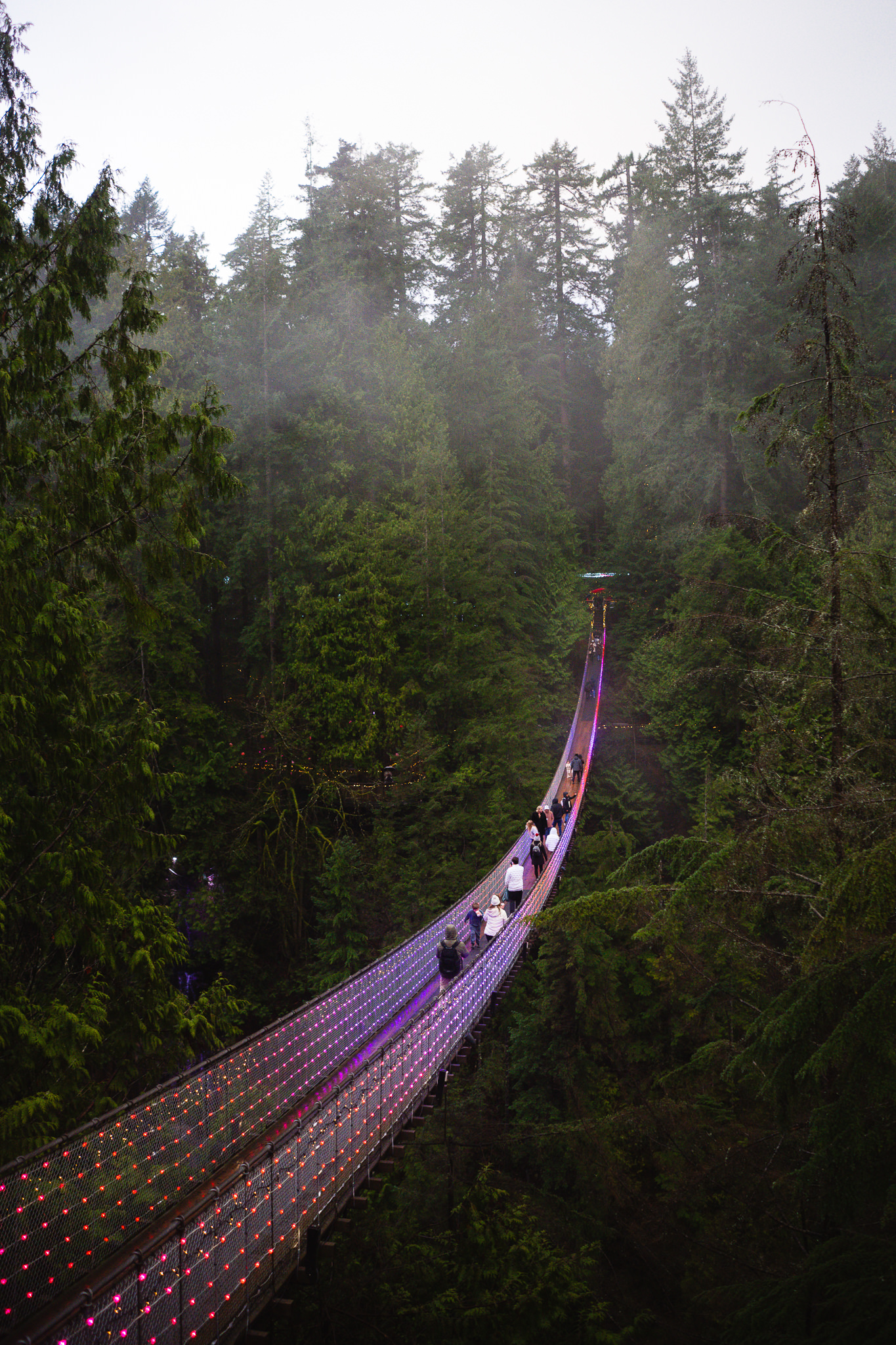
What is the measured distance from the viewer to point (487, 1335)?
27.4 ft

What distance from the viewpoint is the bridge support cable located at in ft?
14.0

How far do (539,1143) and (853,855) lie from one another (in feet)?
33.6

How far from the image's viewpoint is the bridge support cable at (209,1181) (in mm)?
4266

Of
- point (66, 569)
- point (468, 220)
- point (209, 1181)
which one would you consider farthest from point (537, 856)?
point (468, 220)

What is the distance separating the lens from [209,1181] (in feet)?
19.3

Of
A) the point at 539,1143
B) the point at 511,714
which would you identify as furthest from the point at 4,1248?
the point at 511,714

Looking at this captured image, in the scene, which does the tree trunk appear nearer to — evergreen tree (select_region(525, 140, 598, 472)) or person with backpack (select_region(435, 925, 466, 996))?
evergreen tree (select_region(525, 140, 598, 472))

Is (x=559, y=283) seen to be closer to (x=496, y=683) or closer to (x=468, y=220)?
(x=468, y=220)

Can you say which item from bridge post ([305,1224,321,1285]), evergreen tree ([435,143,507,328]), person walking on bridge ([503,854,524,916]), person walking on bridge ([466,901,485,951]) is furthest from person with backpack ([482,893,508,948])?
evergreen tree ([435,143,507,328])

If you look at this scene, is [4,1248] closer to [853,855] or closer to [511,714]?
[853,855]

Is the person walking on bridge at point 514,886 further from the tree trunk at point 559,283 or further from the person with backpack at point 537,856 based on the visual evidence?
the tree trunk at point 559,283

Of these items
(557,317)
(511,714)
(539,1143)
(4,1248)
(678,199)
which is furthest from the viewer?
(557,317)

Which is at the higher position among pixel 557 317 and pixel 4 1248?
pixel 557 317

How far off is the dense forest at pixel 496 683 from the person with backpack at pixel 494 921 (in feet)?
4.10
